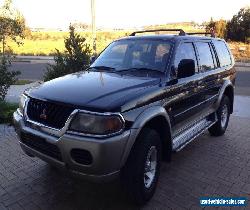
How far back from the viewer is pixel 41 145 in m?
3.78

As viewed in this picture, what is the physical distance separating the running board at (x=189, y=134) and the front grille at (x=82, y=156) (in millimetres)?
1610

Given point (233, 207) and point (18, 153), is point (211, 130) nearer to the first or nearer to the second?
point (233, 207)

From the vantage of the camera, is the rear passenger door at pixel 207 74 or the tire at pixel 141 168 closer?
the tire at pixel 141 168

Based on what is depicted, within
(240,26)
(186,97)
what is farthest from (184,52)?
(240,26)

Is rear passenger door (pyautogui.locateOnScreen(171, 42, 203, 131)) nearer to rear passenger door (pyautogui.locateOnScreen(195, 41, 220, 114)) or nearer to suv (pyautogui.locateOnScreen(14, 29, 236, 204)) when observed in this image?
suv (pyautogui.locateOnScreen(14, 29, 236, 204))

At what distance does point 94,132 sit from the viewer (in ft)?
11.1

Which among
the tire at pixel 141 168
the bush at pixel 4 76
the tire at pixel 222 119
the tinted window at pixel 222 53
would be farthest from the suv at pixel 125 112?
the bush at pixel 4 76

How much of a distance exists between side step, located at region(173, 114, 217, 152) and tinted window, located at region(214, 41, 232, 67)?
3.74ft

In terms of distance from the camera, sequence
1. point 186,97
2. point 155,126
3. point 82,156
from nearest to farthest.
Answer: point 82,156 < point 155,126 < point 186,97

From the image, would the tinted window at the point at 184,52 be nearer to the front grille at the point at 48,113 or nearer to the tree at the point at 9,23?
the front grille at the point at 48,113

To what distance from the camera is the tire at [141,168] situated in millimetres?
3678

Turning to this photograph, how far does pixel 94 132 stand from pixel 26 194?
152 cm

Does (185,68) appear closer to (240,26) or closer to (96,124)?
(96,124)

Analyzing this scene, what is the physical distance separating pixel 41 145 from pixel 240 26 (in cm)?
3334
